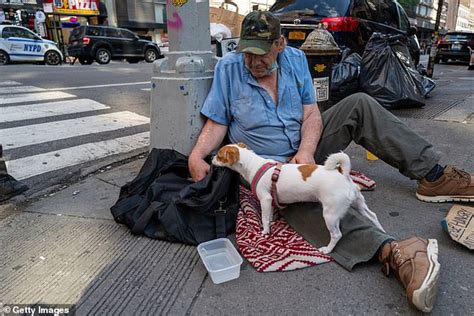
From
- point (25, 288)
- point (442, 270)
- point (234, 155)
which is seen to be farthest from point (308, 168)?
point (25, 288)

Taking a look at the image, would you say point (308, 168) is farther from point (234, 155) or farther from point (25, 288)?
point (25, 288)

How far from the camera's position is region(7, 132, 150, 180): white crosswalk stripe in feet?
12.1

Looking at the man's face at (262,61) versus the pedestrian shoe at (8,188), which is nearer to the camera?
the man's face at (262,61)

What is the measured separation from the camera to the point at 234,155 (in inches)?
90.1

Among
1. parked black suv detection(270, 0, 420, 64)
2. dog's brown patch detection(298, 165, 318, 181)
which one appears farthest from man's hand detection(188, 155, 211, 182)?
parked black suv detection(270, 0, 420, 64)

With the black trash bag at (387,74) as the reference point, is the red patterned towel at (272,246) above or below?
below

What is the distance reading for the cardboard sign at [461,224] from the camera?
6.91 ft

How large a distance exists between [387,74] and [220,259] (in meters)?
4.41

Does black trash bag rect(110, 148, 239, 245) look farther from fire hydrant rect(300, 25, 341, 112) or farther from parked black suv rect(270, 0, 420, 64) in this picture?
parked black suv rect(270, 0, 420, 64)

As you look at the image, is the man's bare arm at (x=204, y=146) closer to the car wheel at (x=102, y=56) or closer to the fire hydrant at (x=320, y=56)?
the fire hydrant at (x=320, y=56)

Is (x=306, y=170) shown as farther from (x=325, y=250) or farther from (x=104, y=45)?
(x=104, y=45)

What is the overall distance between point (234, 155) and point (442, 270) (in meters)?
1.30

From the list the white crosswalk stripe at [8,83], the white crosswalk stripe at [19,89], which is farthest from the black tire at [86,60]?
the white crosswalk stripe at [19,89]

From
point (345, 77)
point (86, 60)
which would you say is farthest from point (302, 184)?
point (86, 60)
